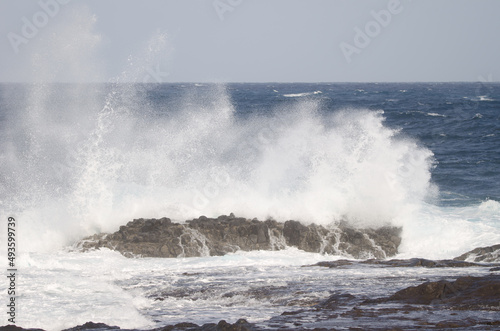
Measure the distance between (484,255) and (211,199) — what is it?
7819mm

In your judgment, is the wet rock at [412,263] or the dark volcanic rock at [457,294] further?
the wet rock at [412,263]

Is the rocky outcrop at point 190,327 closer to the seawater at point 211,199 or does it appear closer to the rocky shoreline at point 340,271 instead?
the rocky shoreline at point 340,271

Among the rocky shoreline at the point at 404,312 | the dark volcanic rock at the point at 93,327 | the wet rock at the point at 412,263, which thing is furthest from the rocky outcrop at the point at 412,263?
the dark volcanic rock at the point at 93,327

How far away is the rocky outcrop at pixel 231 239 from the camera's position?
14.2 m

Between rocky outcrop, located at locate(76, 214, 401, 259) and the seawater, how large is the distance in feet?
1.39

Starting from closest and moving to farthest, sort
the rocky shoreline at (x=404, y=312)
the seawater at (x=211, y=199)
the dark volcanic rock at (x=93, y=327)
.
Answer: the rocky shoreline at (x=404, y=312) → the dark volcanic rock at (x=93, y=327) → the seawater at (x=211, y=199)

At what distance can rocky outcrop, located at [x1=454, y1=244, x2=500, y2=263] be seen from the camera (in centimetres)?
1297

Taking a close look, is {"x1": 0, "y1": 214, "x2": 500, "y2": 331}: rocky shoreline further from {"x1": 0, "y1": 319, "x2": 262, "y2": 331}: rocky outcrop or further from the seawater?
the seawater

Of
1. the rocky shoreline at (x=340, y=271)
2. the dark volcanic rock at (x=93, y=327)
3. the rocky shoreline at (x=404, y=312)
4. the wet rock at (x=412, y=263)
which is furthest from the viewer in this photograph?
the wet rock at (x=412, y=263)

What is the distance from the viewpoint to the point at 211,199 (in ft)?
58.0

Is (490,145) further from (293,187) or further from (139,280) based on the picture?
(139,280)

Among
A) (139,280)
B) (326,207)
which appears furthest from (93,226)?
(326,207)

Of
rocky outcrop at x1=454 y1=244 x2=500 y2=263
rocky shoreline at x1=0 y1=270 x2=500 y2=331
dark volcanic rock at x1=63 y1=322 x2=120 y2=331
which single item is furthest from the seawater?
rocky outcrop at x1=454 y1=244 x2=500 y2=263

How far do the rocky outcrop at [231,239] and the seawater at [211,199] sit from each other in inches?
16.6
